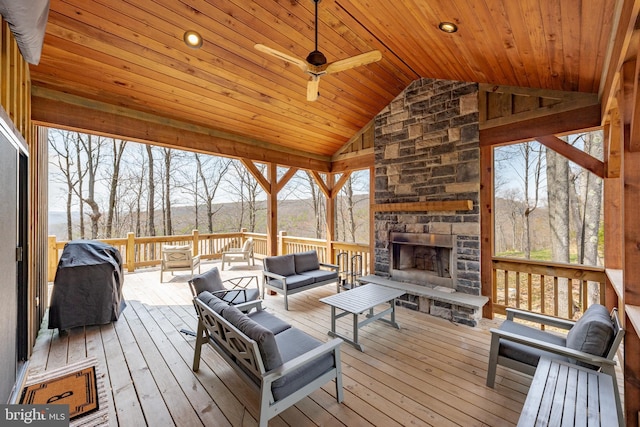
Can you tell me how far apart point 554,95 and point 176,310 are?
A: 6012 mm

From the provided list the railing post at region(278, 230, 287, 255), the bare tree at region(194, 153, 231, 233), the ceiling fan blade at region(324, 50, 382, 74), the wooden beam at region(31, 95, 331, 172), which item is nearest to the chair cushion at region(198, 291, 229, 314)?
the ceiling fan blade at region(324, 50, 382, 74)

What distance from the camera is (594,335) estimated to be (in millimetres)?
1946

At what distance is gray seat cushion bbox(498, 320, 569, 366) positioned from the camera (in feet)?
7.18

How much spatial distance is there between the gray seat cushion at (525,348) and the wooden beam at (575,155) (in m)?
2.07

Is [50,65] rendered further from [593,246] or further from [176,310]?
[593,246]

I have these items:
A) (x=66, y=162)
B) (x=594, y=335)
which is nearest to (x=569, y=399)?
(x=594, y=335)

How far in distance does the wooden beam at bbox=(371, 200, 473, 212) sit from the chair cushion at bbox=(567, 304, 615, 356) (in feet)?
6.76

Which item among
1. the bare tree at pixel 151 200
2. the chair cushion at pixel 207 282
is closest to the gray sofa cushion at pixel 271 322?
the chair cushion at pixel 207 282

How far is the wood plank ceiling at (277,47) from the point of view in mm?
2389

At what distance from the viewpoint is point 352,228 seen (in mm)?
10312

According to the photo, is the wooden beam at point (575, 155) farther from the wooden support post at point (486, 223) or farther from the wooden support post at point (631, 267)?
the wooden support post at point (631, 267)

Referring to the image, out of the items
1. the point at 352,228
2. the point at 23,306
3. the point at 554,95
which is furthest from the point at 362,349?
the point at 352,228

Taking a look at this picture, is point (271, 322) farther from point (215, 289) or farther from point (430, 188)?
point (430, 188)

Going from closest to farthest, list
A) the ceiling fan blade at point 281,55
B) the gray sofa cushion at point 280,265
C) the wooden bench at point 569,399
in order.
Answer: the wooden bench at point 569,399 → the ceiling fan blade at point 281,55 → the gray sofa cushion at point 280,265
